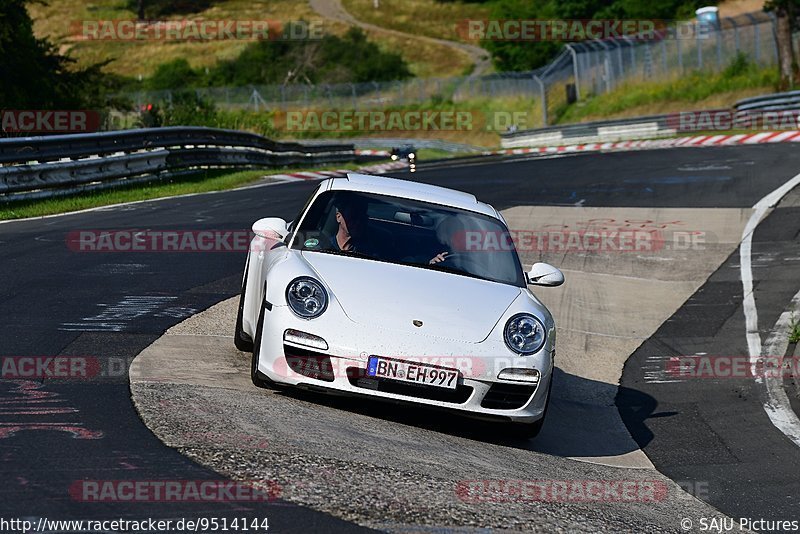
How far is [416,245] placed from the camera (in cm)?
792

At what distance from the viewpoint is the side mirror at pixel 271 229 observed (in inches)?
308

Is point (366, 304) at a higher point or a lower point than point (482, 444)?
higher

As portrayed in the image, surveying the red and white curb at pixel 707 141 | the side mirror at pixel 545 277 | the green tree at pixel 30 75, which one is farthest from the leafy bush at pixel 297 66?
the side mirror at pixel 545 277

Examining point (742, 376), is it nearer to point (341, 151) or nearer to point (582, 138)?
point (341, 151)

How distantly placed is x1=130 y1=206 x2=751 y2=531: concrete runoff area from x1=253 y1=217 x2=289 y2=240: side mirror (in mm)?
890

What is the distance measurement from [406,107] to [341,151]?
29347 millimetres

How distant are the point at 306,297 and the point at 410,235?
1.30 meters

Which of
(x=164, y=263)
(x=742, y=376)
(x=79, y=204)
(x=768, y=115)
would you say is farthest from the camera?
(x=768, y=115)

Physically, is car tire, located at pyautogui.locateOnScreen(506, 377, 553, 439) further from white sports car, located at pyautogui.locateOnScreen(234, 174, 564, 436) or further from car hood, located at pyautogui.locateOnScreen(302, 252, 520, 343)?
car hood, located at pyautogui.locateOnScreen(302, 252, 520, 343)

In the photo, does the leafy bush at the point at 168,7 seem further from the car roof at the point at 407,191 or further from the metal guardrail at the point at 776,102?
the car roof at the point at 407,191

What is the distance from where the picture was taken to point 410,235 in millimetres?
8031

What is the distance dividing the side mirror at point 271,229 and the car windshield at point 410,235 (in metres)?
0.10

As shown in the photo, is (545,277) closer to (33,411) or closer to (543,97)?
(33,411)

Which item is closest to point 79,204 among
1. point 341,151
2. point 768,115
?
point 341,151
